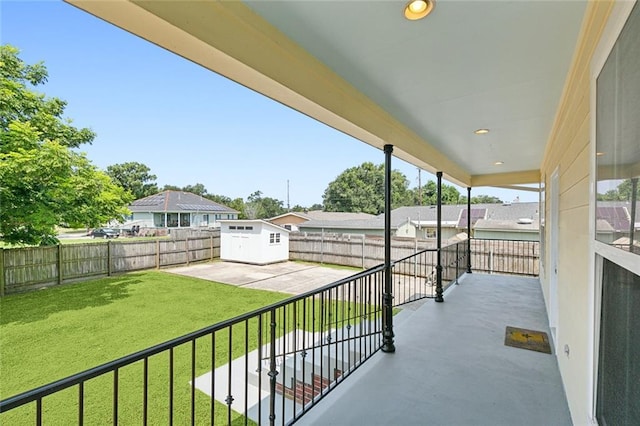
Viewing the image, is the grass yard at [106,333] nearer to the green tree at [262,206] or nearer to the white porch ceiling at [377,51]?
the white porch ceiling at [377,51]

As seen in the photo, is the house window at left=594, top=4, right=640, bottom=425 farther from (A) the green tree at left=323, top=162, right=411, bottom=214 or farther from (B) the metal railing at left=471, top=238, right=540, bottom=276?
(A) the green tree at left=323, top=162, right=411, bottom=214

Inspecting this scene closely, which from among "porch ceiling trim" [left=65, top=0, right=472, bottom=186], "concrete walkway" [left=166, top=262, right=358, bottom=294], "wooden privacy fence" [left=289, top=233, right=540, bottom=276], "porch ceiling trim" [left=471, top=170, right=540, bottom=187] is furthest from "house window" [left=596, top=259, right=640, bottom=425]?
"concrete walkway" [left=166, top=262, right=358, bottom=294]

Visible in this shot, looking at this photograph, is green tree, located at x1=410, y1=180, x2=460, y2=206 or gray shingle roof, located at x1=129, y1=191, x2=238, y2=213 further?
green tree, located at x1=410, y1=180, x2=460, y2=206

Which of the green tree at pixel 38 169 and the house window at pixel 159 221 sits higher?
the green tree at pixel 38 169

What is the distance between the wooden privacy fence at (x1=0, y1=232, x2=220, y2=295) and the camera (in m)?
7.77

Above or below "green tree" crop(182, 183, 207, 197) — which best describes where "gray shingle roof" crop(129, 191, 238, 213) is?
below

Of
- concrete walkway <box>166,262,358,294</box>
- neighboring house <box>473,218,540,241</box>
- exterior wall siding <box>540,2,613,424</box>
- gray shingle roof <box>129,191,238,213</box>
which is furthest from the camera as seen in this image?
gray shingle roof <box>129,191,238,213</box>

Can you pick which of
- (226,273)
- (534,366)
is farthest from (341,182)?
(534,366)

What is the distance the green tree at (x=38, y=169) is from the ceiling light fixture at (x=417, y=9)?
28.8ft

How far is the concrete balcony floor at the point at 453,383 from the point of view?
2139mm

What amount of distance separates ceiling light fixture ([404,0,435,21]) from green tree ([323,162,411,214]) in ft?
106

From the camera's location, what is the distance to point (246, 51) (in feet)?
5.09

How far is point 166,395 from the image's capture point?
3367 mm

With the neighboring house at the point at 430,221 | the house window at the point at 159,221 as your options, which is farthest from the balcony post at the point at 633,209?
the house window at the point at 159,221
